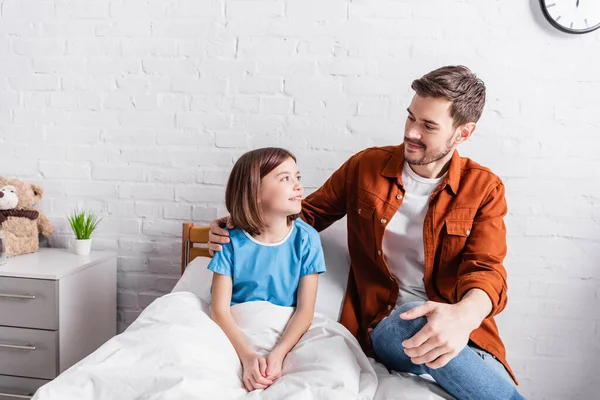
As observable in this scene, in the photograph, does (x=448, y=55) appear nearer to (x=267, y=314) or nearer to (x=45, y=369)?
(x=267, y=314)

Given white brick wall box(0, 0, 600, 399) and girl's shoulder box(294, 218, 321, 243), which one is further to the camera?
white brick wall box(0, 0, 600, 399)

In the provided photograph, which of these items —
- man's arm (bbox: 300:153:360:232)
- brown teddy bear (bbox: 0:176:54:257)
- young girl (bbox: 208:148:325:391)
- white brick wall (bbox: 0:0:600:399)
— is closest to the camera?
young girl (bbox: 208:148:325:391)

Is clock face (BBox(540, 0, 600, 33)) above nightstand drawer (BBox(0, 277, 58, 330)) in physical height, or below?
above

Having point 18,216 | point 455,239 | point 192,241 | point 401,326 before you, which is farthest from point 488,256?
point 18,216

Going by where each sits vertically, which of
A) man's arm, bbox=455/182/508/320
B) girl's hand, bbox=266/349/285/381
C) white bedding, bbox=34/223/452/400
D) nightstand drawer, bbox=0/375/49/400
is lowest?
nightstand drawer, bbox=0/375/49/400

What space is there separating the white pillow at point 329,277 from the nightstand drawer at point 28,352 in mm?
567

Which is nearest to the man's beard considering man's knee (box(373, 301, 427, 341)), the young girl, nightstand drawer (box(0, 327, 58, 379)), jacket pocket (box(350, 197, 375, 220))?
jacket pocket (box(350, 197, 375, 220))

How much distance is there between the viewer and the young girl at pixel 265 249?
1617 mm

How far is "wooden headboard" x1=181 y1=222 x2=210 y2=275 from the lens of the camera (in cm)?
215

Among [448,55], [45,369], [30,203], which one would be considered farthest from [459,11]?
[45,369]

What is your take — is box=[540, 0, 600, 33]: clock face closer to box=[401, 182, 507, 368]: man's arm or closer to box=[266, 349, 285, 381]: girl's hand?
box=[401, 182, 507, 368]: man's arm

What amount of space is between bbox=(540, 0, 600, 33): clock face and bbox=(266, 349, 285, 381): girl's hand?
155cm

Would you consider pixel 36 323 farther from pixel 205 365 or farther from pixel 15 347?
pixel 205 365

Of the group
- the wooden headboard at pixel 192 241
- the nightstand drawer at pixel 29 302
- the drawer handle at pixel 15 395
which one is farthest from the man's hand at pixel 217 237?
the drawer handle at pixel 15 395
